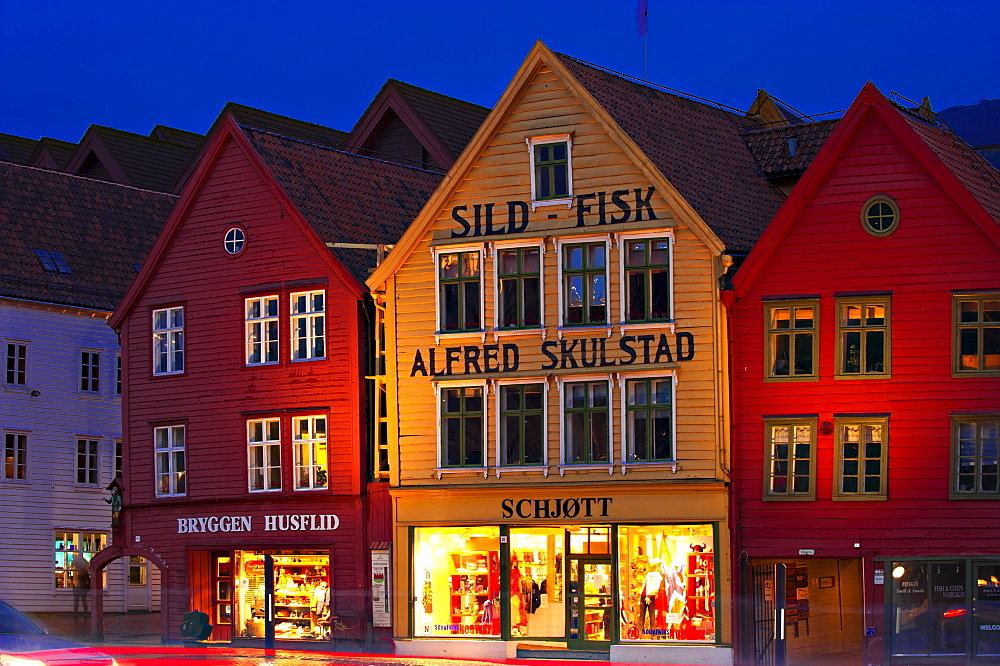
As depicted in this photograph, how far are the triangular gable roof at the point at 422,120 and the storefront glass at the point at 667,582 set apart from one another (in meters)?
19.8

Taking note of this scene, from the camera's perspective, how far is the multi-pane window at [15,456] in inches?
2056

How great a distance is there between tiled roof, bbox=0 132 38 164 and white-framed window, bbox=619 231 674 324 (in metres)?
37.2

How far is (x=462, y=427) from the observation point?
140 ft

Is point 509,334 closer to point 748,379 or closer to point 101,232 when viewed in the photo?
point 748,379

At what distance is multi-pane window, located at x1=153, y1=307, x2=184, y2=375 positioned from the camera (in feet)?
157

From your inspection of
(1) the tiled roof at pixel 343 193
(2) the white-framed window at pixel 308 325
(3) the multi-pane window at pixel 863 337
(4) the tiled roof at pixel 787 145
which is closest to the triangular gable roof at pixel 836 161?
(3) the multi-pane window at pixel 863 337

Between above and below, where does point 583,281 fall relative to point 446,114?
below

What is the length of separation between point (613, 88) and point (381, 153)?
1602 cm

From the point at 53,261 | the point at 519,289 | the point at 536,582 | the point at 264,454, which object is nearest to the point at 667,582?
the point at 536,582

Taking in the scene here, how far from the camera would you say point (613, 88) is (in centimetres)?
4509

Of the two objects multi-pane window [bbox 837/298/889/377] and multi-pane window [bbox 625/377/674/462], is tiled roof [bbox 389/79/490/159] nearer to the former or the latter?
multi-pane window [bbox 625/377/674/462]

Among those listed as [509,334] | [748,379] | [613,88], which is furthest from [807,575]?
[613,88]

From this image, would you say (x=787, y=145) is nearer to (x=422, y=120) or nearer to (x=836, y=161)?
(x=836, y=161)

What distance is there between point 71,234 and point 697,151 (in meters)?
21.8
